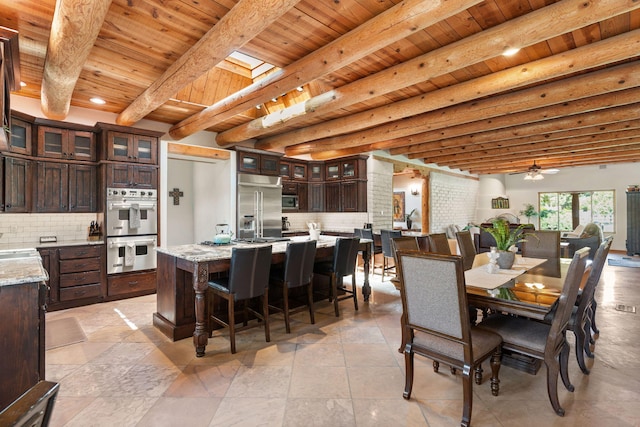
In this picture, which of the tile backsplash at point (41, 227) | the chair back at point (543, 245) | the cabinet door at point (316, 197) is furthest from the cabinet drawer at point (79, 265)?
the chair back at point (543, 245)

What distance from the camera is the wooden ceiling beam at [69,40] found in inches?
80.1

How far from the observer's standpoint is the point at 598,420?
6.40ft

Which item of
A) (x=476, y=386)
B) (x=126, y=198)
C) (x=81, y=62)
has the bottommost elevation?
(x=476, y=386)

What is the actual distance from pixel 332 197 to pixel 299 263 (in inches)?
175

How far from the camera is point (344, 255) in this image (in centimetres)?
388

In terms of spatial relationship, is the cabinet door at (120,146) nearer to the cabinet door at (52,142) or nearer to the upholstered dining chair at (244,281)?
the cabinet door at (52,142)

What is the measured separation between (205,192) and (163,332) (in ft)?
12.9

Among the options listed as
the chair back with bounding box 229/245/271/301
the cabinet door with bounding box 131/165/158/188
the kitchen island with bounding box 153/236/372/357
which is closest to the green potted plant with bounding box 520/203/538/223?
the kitchen island with bounding box 153/236/372/357

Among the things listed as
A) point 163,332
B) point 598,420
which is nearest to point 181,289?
point 163,332

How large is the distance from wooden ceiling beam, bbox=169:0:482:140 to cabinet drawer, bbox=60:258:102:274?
2.45 metres

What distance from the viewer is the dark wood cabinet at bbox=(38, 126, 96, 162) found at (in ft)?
14.0

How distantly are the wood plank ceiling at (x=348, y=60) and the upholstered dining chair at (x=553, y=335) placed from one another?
179cm

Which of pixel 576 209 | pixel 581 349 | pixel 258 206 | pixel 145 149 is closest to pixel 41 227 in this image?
pixel 145 149

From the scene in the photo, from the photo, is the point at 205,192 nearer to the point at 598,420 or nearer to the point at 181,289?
the point at 181,289
